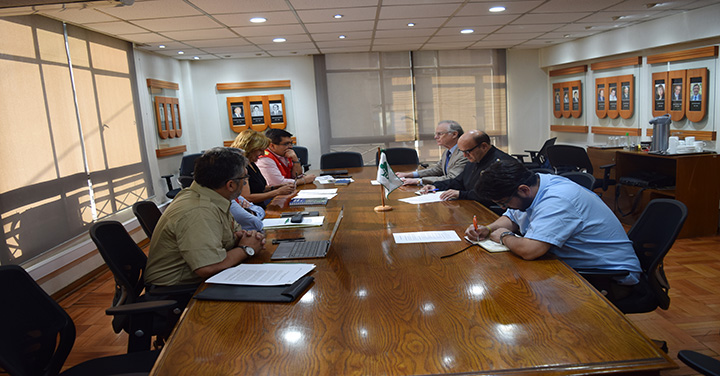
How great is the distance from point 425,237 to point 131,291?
5.20 ft

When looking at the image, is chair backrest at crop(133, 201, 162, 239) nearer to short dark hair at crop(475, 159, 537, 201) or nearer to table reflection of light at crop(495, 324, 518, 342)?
short dark hair at crop(475, 159, 537, 201)

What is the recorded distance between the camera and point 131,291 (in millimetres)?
2346

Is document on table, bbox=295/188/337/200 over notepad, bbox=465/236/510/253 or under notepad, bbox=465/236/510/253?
over

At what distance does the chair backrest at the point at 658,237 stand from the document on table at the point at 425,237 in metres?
0.95

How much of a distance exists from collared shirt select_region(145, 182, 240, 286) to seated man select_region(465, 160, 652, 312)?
4.32 feet

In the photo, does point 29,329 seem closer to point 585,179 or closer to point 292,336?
point 292,336

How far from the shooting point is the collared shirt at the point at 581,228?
2127mm

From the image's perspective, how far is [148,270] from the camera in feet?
7.55

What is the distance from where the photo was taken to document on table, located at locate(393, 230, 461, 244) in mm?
2512

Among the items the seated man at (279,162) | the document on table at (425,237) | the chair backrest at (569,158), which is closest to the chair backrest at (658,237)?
the document on table at (425,237)

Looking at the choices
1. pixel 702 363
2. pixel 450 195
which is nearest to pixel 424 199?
pixel 450 195

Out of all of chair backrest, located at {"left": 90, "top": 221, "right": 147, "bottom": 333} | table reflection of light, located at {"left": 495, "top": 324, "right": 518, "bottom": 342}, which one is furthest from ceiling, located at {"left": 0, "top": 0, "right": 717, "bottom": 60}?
table reflection of light, located at {"left": 495, "top": 324, "right": 518, "bottom": 342}

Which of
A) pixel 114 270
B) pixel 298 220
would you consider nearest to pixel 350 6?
pixel 298 220

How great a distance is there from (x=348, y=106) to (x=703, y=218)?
581 centimetres
